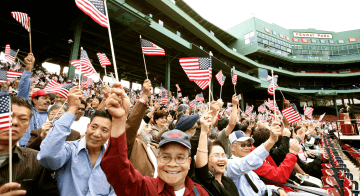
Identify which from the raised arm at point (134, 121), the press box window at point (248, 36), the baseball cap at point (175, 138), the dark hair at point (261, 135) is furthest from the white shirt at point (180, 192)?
the press box window at point (248, 36)

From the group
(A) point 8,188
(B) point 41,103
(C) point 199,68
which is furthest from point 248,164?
(B) point 41,103

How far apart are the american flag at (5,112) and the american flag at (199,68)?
3.20 m

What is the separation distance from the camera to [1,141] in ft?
5.14

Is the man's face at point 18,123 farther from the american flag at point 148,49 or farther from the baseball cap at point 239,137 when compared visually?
the american flag at point 148,49

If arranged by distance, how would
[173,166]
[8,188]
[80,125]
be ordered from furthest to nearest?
[80,125] < [173,166] < [8,188]

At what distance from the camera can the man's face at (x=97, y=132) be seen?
6.29 ft

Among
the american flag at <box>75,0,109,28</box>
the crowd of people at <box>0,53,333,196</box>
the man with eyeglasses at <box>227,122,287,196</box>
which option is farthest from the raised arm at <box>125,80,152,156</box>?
the man with eyeglasses at <box>227,122,287,196</box>

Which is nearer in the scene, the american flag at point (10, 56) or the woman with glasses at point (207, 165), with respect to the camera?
the woman with glasses at point (207, 165)

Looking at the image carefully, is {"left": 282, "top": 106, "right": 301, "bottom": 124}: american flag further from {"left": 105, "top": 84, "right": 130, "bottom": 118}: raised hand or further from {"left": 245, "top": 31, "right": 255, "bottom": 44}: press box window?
{"left": 245, "top": 31, "right": 255, "bottom": 44}: press box window

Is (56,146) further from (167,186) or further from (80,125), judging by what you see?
(80,125)

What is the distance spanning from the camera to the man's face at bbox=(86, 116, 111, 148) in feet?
6.29

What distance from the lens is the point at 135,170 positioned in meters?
1.34

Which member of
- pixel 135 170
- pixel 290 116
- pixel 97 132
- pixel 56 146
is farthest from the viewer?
pixel 290 116

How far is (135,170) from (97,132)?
2.77ft
